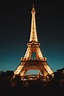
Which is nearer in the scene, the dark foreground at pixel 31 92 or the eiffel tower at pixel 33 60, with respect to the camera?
the dark foreground at pixel 31 92

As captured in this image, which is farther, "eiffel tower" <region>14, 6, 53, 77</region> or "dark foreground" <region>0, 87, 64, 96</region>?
"eiffel tower" <region>14, 6, 53, 77</region>

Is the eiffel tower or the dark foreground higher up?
the eiffel tower

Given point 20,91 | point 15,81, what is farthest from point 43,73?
point 20,91

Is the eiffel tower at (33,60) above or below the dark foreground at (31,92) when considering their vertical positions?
above

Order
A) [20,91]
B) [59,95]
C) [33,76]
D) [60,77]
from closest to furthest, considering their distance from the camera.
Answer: [59,95], [20,91], [60,77], [33,76]

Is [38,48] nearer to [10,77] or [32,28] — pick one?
[32,28]

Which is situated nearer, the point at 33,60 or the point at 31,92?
the point at 31,92

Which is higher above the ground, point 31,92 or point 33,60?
point 33,60

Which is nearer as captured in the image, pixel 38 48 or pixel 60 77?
pixel 60 77
